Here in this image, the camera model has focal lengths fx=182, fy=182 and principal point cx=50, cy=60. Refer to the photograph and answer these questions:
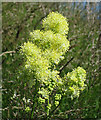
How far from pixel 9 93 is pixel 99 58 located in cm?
88

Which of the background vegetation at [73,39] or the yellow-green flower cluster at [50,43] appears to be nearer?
the yellow-green flower cluster at [50,43]

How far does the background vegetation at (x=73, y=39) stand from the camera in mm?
1512

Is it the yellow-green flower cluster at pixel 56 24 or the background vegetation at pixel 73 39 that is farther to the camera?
the background vegetation at pixel 73 39

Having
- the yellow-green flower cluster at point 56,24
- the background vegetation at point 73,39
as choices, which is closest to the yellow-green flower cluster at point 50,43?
the yellow-green flower cluster at point 56,24

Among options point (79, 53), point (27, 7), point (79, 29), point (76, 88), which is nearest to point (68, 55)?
point (79, 53)

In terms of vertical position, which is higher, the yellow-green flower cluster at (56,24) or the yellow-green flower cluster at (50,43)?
the yellow-green flower cluster at (56,24)

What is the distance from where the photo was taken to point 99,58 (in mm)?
1713

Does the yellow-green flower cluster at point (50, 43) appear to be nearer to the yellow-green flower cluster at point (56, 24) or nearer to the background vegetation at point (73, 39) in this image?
the yellow-green flower cluster at point (56, 24)

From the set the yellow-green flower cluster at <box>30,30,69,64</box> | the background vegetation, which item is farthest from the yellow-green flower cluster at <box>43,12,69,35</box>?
the background vegetation

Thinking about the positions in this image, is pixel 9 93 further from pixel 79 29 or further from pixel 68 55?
pixel 79 29

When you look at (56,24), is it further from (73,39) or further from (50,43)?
(73,39)

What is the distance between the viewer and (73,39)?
1576 millimetres

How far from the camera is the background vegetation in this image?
1.51 m

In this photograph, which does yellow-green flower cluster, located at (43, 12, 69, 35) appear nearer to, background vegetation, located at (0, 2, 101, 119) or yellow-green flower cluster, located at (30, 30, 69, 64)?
yellow-green flower cluster, located at (30, 30, 69, 64)
